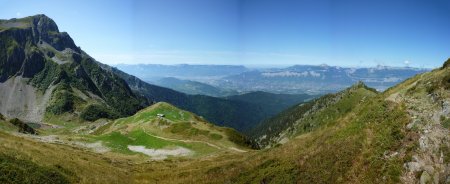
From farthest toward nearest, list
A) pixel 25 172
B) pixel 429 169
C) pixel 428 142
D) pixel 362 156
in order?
pixel 25 172 → pixel 362 156 → pixel 428 142 → pixel 429 169

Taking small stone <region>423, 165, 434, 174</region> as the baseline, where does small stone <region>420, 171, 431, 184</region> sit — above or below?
below

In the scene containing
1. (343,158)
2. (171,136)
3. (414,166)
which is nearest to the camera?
(414,166)

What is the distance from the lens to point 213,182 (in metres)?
34.7

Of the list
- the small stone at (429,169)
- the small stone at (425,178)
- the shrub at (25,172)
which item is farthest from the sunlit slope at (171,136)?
the small stone at (425,178)

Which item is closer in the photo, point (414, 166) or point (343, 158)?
point (414, 166)

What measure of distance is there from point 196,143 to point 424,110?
246 ft

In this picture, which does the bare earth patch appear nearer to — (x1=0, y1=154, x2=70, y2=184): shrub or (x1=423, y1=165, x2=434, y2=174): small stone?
(x1=0, y1=154, x2=70, y2=184): shrub

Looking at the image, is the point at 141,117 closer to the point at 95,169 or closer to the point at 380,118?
the point at 95,169

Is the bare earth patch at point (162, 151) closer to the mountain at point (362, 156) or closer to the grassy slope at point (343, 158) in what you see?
the mountain at point (362, 156)

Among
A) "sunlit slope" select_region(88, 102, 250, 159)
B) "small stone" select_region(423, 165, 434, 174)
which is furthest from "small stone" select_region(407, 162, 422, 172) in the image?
"sunlit slope" select_region(88, 102, 250, 159)

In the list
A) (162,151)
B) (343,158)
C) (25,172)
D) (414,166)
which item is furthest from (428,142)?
(162,151)

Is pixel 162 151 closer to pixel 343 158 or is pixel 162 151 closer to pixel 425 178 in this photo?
pixel 343 158

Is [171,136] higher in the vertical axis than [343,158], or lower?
lower

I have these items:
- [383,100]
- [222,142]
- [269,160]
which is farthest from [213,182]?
[222,142]
